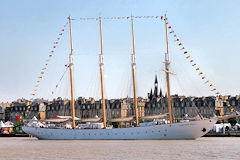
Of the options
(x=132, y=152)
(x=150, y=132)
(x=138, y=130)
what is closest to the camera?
(x=132, y=152)

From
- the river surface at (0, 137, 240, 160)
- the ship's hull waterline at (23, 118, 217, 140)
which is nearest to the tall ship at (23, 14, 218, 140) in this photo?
the ship's hull waterline at (23, 118, 217, 140)

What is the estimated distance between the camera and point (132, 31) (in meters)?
56.6

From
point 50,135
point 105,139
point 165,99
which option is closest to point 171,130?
point 105,139

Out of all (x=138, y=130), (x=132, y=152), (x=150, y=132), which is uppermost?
(x=138, y=130)

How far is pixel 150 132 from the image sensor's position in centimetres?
4850

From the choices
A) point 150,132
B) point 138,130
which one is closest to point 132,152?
point 150,132

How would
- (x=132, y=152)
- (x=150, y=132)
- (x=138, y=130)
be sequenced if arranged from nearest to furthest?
(x=132, y=152) → (x=150, y=132) → (x=138, y=130)

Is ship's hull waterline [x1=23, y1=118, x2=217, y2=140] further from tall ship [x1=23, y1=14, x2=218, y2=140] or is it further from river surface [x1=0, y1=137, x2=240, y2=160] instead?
river surface [x1=0, y1=137, x2=240, y2=160]

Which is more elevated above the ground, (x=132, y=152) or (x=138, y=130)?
(x=138, y=130)

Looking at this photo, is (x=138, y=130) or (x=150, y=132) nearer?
(x=150, y=132)

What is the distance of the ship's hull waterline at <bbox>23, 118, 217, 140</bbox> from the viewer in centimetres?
4712

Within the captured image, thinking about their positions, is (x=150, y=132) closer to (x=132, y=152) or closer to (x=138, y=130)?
(x=138, y=130)

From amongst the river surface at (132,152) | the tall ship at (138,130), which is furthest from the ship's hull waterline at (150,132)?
the river surface at (132,152)

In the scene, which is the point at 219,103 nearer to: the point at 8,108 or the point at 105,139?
the point at 105,139
